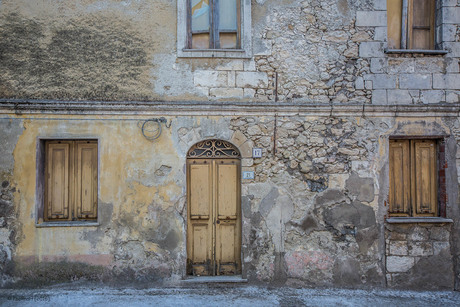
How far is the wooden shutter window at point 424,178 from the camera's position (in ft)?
19.5

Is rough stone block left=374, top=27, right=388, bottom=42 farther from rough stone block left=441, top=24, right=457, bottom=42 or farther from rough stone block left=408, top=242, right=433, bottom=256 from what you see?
rough stone block left=408, top=242, right=433, bottom=256

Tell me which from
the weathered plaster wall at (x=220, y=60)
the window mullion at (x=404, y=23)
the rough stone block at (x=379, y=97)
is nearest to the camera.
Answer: the weathered plaster wall at (x=220, y=60)

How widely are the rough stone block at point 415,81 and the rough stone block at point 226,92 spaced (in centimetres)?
275

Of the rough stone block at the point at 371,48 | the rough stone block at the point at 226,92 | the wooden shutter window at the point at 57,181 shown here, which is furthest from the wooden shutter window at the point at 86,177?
the rough stone block at the point at 371,48

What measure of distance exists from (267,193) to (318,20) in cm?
305

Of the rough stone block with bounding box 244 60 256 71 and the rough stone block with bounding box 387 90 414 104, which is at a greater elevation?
the rough stone block with bounding box 244 60 256 71

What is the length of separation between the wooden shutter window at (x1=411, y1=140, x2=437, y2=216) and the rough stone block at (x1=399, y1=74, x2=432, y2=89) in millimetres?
935

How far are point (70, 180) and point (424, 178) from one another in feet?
19.7

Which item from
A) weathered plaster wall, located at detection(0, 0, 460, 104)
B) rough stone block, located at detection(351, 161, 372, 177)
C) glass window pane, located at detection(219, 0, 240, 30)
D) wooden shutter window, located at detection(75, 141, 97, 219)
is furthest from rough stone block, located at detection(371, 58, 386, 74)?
wooden shutter window, located at detection(75, 141, 97, 219)

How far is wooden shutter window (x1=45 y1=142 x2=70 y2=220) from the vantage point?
19.0 ft

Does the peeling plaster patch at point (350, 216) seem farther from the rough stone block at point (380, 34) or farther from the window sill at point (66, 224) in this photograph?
the window sill at point (66, 224)

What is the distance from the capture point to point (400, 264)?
5.76m

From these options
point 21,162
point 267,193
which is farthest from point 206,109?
point 21,162

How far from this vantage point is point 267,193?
5797mm
